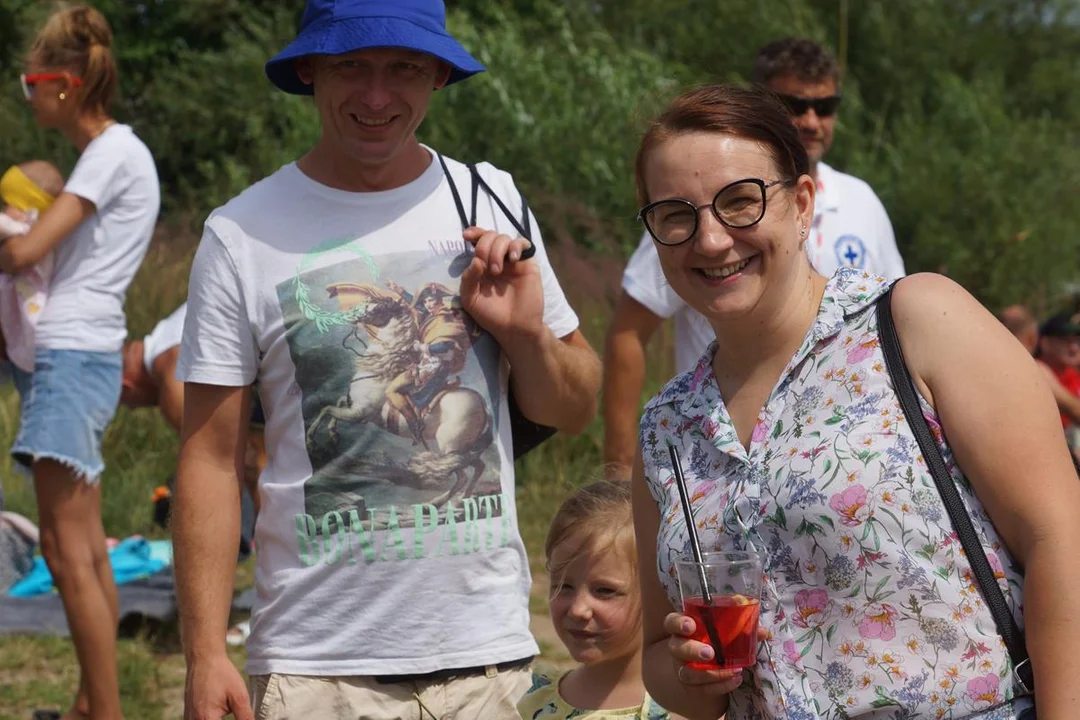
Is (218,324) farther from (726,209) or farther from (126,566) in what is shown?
(126,566)

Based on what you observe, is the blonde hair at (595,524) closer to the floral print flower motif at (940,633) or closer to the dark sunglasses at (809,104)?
the floral print flower motif at (940,633)

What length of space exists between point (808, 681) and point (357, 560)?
3.61 feet

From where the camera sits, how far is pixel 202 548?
312 cm

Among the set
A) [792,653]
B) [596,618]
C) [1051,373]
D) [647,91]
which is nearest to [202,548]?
[596,618]

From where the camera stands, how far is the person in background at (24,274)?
5.22 m

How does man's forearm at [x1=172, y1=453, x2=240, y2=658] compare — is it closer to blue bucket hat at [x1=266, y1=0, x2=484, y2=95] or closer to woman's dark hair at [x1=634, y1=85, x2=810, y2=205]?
blue bucket hat at [x1=266, y1=0, x2=484, y2=95]

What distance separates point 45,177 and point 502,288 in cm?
305

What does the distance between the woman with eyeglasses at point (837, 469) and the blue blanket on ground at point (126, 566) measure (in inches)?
200

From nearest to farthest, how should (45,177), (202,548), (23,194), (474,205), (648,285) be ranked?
1. (202,548)
2. (474,205)
3. (648,285)
4. (23,194)
5. (45,177)

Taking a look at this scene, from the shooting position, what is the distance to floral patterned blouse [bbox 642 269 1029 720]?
7.11 feet

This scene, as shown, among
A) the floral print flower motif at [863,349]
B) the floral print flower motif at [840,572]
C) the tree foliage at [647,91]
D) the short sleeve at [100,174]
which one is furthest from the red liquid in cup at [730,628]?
the tree foliage at [647,91]

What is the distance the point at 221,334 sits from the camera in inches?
121

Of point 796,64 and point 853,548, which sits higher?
point 796,64

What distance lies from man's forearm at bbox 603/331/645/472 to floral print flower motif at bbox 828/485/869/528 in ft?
7.93
